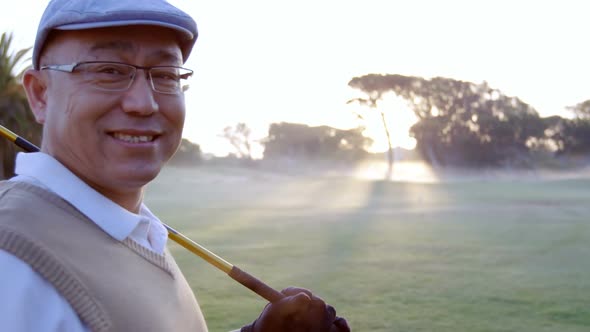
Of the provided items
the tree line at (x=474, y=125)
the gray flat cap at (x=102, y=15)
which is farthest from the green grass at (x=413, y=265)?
the tree line at (x=474, y=125)

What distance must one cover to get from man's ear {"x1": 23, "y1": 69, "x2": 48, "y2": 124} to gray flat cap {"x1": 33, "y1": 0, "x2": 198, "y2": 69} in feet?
0.27

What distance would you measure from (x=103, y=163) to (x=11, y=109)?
577cm

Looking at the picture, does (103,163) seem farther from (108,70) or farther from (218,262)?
(218,262)

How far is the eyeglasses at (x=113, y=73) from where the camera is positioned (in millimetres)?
1340

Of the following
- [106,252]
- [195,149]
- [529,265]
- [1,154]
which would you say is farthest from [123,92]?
[195,149]

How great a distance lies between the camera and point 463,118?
3781 centimetres

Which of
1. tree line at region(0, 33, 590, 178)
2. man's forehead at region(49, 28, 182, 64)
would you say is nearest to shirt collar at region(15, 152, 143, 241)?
man's forehead at region(49, 28, 182, 64)

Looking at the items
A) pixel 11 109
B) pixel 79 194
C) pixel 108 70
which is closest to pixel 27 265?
pixel 79 194

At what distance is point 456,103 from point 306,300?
37.7 meters

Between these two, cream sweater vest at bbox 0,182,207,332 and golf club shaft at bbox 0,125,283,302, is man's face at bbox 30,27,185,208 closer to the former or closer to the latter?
cream sweater vest at bbox 0,182,207,332

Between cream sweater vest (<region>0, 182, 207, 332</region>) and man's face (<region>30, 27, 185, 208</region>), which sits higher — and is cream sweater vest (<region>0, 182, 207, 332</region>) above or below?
below

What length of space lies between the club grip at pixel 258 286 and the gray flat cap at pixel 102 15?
0.76m

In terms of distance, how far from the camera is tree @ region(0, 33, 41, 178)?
20.9 ft

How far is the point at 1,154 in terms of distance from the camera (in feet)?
20.6
